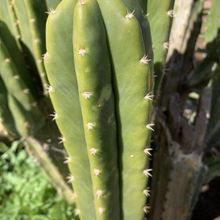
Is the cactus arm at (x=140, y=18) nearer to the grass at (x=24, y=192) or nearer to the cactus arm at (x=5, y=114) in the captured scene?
the cactus arm at (x=5, y=114)

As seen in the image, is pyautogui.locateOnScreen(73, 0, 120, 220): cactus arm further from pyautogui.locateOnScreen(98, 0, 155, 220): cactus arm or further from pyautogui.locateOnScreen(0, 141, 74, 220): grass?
pyautogui.locateOnScreen(0, 141, 74, 220): grass

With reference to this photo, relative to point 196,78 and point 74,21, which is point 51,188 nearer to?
point 196,78

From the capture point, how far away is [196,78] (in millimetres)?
2723

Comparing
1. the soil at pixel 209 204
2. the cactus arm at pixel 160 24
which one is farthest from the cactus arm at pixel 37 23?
the soil at pixel 209 204

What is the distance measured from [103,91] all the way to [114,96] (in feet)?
0.21

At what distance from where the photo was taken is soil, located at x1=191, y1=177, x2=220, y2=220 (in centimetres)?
300

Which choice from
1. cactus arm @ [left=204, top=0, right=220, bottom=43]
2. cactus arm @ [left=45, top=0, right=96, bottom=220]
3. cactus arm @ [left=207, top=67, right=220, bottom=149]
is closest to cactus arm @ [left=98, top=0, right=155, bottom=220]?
cactus arm @ [left=45, top=0, right=96, bottom=220]

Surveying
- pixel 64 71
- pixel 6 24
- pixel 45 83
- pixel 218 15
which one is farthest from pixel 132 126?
pixel 218 15

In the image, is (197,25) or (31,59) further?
(197,25)

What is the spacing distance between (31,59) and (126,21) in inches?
37.1

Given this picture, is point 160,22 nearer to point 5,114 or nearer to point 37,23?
point 37,23

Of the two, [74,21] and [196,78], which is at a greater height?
[74,21]

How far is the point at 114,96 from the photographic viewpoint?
155 centimetres

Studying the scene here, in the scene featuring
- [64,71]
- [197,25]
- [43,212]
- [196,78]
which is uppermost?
[64,71]
